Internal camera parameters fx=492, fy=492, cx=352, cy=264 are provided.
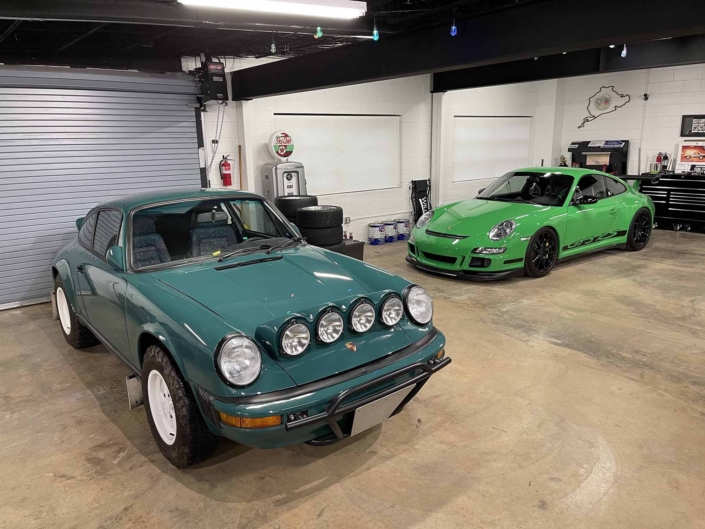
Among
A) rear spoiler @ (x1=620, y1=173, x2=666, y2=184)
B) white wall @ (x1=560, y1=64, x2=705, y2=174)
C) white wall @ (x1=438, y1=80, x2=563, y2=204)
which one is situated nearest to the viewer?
rear spoiler @ (x1=620, y1=173, x2=666, y2=184)

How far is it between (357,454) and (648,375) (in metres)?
2.25

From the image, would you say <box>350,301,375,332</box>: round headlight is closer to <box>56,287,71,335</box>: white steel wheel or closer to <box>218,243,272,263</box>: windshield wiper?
<box>218,243,272,263</box>: windshield wiper

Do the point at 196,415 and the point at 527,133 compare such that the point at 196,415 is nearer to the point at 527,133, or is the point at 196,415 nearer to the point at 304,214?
the point at 304,214

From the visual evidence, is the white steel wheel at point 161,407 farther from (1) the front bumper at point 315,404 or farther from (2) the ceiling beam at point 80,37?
(2) the ceiling beam at point 80,37

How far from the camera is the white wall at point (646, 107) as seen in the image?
9.41m

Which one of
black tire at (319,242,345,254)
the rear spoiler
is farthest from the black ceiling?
the rear spoiler

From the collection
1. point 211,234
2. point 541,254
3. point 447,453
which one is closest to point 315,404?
point 447,453

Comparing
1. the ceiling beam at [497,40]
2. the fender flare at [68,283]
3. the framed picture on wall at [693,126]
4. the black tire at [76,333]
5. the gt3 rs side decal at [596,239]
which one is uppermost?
the ceiling beam at [497,40]

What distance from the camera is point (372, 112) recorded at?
855 cm

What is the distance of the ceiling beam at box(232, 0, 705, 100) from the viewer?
11.4ft

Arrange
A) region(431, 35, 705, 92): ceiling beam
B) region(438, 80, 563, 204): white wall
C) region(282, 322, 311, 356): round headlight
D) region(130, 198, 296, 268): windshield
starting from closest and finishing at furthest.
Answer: region(282, 322, 311, 356): round headlight < region(130, 198, 296, 268): windshield < region(431, 35, 705, 92): ceiling beam < region(438, 80, 563, 204): white wall

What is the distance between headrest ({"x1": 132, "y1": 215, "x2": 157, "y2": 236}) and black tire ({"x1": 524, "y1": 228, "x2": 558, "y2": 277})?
424cm

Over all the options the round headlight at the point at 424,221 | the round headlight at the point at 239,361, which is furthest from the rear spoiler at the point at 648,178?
the round headlight at the point at 239,361

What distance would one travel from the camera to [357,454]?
2.64 m
